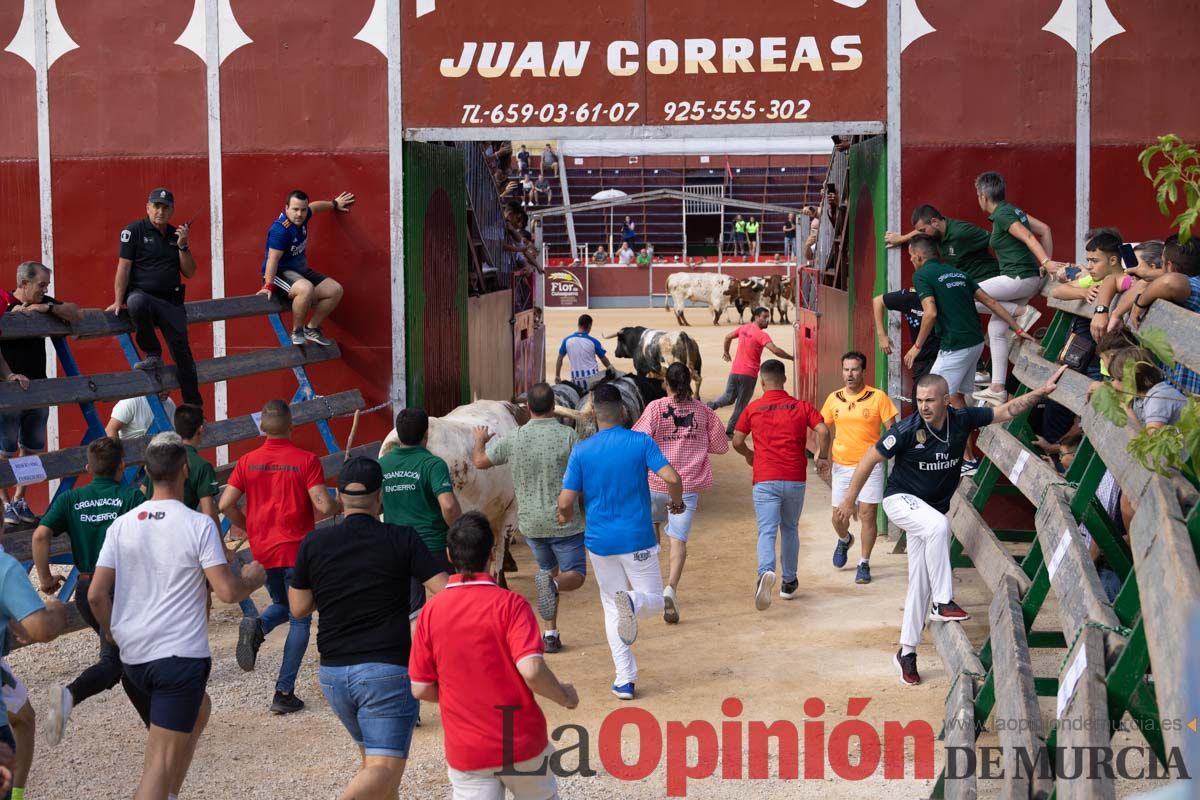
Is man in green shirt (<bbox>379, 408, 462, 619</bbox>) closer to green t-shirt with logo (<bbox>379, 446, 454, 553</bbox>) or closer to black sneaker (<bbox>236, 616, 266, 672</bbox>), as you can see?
green t-shirt with logo (<bbox>379, 446, 454, 553</bbox>)

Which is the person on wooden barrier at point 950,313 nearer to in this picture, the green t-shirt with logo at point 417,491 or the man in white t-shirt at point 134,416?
the green t-shirt with logo at point 417,491

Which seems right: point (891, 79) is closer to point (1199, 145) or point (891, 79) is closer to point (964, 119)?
point (964, 119)

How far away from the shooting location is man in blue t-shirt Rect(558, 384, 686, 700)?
8750 millimetres

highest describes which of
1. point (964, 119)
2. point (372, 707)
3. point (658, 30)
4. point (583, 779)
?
point (658, 30)

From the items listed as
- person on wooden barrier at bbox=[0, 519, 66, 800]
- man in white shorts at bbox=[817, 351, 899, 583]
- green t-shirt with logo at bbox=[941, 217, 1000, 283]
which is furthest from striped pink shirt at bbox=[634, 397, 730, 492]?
person on wooden barrier at bbox=[0, 519, 66, 800]

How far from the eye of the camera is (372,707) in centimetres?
605

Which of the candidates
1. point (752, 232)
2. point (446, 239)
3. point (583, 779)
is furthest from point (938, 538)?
point (752, 232)

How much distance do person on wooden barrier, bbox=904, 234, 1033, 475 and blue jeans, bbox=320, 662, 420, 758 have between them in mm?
6837

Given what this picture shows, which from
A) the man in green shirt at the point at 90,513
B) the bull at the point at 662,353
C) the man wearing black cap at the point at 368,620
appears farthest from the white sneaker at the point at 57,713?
the bull at the point at 662,353

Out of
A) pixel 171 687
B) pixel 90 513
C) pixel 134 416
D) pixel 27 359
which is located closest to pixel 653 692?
pixel 171 687

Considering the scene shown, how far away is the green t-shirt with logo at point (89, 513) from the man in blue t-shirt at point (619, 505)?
2669 millimetres

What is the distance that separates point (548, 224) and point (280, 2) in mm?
44351

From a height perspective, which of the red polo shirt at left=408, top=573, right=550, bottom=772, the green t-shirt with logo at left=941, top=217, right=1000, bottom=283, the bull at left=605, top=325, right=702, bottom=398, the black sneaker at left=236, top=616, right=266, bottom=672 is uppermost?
the green t-shirt with logo at left=941, top=217, right=1000, bottom=283

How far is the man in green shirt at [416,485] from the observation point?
8.57m
